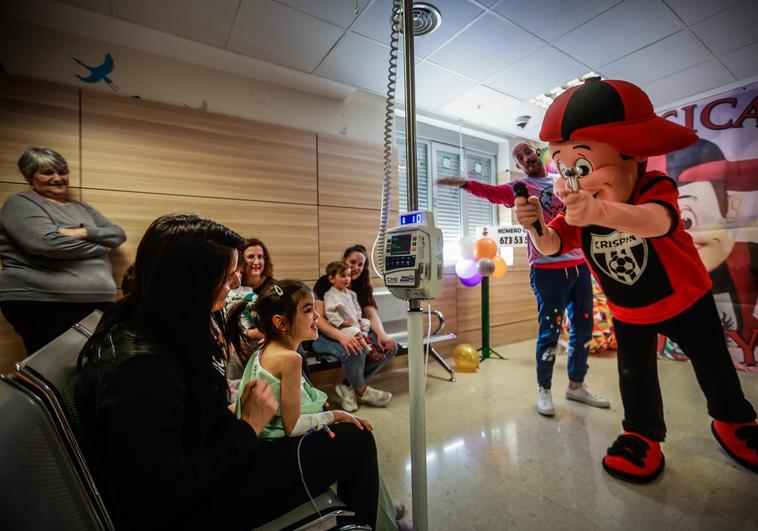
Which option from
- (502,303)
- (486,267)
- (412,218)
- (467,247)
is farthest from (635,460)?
(502,303)

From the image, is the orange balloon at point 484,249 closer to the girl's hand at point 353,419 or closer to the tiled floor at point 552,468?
the tiled floor at point 552,468

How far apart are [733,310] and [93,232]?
4.76 meters

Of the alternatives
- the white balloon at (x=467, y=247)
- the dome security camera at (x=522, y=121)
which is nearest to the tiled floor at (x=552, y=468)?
the white balloon at (x=467, y=247)

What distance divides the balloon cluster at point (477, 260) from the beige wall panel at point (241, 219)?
1.45 metres

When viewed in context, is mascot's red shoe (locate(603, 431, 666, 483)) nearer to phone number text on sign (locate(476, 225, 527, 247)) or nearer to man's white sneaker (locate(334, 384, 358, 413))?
man's white sneaker (locate(334, 384, 358, 413))

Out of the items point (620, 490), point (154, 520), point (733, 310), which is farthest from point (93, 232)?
point (733, 310)

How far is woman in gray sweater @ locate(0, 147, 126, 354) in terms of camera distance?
5.98 feet

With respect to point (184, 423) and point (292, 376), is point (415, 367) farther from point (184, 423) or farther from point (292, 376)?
point (184, 423)

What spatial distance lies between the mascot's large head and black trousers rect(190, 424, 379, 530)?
3.71ft

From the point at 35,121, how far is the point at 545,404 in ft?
11.5

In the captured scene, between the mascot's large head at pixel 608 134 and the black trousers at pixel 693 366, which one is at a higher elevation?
the mascot's large head at pixel 608 134

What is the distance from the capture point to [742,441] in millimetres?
1415

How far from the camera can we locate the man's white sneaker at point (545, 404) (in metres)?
2.04

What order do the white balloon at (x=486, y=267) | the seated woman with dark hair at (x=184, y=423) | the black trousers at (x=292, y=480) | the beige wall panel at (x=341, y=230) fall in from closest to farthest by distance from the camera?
the seated woman with dark hair at (x=184, y=423) < the black trousers at (x=292, y=480) < the beige wall panel at (x=341, y=230) < the white balloon at (x=486, y=267)
